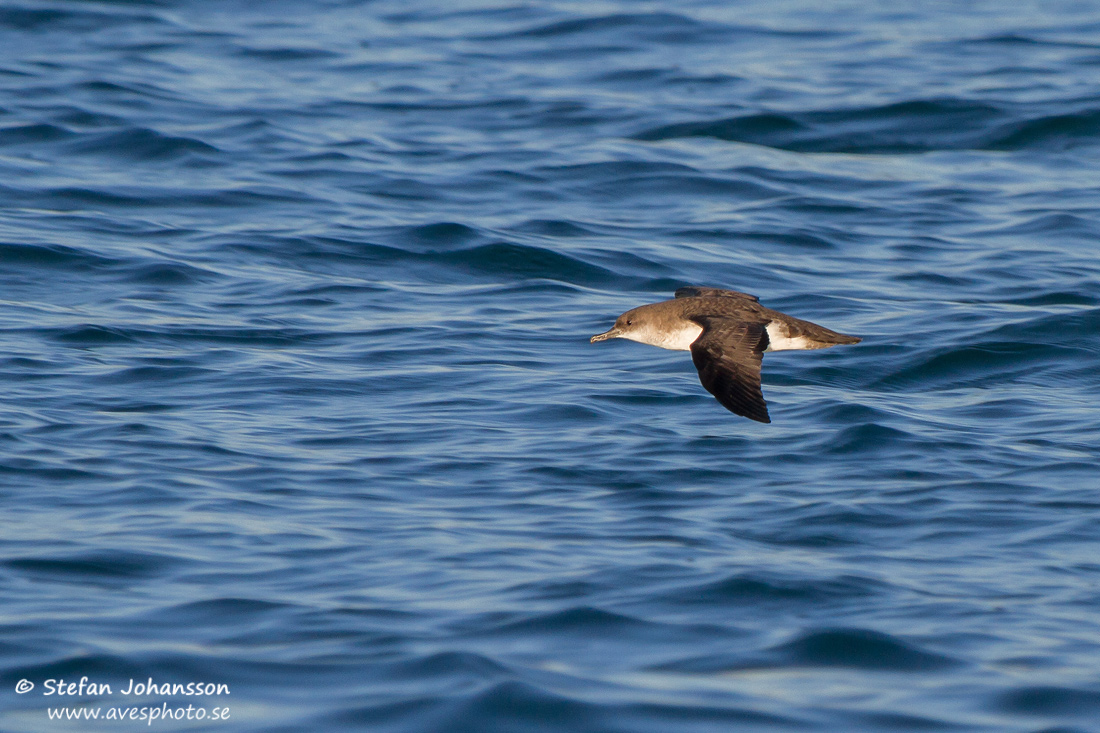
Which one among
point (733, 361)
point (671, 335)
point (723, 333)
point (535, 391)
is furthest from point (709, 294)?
point (733, 361)

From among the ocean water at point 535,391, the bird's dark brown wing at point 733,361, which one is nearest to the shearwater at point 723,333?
the bird's dark brown wing at point 733,361

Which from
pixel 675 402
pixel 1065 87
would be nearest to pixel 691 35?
pixel 1065 87

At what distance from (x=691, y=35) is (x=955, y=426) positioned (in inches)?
493

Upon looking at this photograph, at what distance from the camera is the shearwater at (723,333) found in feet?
25.8

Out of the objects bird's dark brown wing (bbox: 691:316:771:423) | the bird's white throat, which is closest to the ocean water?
the bird's white throat

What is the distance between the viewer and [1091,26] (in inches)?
845

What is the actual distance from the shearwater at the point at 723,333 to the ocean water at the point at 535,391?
20.5 inches

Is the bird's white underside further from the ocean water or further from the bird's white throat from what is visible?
the ocean water

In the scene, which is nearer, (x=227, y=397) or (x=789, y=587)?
(x=789, y=587)

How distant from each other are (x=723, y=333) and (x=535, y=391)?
167 cm

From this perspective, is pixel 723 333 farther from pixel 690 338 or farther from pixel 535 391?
pixel 535 391

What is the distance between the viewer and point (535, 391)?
31.4 ft

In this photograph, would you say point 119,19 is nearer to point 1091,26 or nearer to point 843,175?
point 843,175

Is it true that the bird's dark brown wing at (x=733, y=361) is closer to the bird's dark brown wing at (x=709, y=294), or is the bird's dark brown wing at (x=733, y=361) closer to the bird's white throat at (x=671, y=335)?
the bird's white throat at (x=671, y=335)
